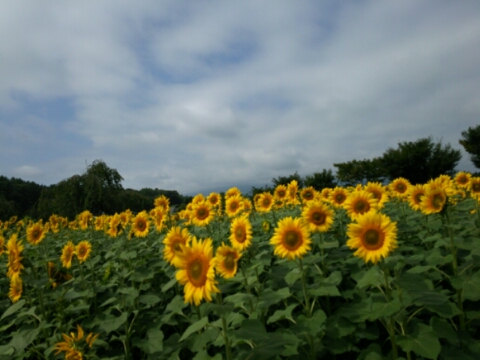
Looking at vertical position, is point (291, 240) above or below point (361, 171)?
below

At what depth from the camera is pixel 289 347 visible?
2.31 metres

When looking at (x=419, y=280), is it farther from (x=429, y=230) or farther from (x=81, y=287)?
(x=81, y=287)

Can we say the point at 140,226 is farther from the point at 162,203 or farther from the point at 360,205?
the point at 360,205

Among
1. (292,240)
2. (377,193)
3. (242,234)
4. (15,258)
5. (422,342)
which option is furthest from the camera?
(377,193)

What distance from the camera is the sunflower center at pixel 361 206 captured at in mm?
3670

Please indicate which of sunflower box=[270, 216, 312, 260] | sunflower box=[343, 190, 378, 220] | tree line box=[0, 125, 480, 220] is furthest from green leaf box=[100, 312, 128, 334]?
tree line box=[0, 125, 480, 220]

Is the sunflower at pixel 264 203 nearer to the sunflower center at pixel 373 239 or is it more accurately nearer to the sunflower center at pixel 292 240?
the sunflower center at pixel 292 240

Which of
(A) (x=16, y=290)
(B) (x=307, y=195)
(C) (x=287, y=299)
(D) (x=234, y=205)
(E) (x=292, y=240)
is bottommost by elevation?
(C) (x=287, y=299)

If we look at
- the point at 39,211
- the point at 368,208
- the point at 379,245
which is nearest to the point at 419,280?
the point at 379,245

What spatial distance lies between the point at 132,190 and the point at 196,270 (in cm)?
2550

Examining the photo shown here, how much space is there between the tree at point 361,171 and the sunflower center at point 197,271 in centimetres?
3705

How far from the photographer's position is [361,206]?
368 cm

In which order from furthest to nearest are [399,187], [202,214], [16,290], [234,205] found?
[234,205] → [399,187] → [202,214] → [16,290]

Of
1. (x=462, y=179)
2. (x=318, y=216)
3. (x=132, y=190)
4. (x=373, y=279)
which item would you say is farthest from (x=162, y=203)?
(x=132, y=190)
